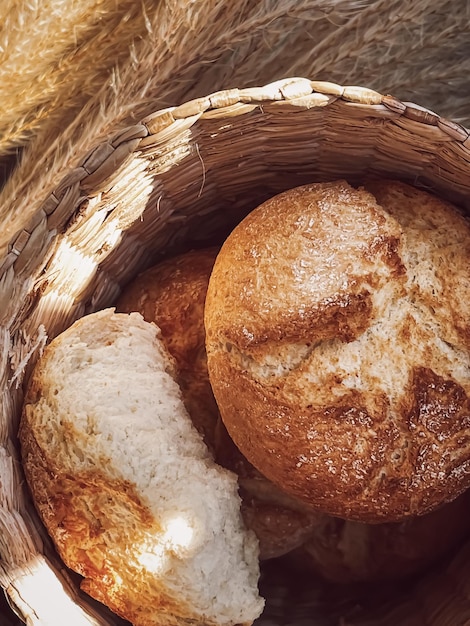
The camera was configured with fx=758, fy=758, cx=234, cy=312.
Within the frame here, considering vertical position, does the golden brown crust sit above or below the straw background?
below

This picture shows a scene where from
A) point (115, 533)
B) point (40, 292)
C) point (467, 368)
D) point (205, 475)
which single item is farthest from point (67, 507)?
point (467, 368)

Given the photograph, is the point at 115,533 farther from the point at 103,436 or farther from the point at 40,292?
the point at 40,292

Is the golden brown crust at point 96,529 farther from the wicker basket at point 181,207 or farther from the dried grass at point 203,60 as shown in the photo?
the dried grass at point 203,60

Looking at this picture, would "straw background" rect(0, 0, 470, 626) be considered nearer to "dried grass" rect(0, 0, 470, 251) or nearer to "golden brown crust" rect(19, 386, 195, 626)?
"dried grass" rect(0, 0, 470, 251)

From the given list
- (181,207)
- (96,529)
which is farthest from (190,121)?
(96,529)

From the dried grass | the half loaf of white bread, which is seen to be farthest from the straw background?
the half loaf of white bread

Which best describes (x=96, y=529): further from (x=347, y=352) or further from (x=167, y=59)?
(x=167, y=59)

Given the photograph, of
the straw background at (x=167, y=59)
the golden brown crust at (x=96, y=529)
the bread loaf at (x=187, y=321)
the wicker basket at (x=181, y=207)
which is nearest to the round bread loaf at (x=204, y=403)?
the bread loaf at (x=187, y=321)
